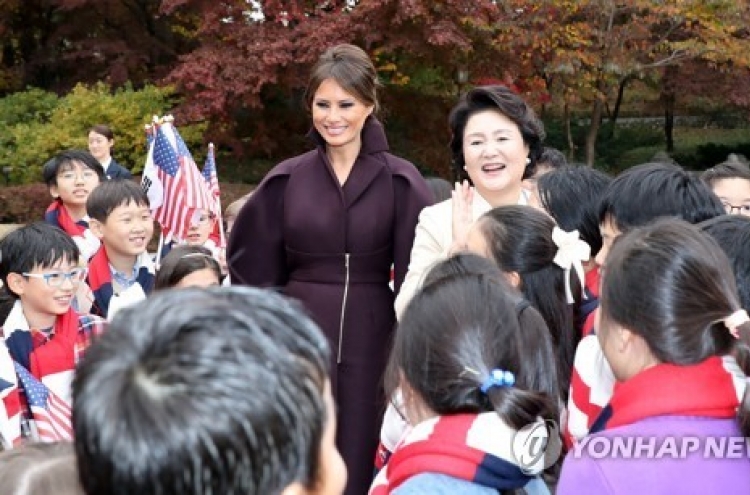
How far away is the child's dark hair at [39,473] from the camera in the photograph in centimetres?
132

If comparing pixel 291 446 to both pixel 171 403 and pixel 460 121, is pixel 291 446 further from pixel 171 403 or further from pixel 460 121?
pixel 460 121

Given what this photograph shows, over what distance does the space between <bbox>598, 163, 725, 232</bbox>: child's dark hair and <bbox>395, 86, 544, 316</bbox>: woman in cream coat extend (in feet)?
1.42

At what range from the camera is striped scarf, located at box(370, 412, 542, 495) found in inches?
65.3

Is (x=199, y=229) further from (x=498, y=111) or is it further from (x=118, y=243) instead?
(x=498, y=111)

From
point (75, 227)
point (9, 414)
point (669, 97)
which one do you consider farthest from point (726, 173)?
point (669, 97)

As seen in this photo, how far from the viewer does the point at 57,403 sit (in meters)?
3.19

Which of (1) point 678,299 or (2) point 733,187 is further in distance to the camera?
(2) point 733,187

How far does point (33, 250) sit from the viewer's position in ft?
11.4

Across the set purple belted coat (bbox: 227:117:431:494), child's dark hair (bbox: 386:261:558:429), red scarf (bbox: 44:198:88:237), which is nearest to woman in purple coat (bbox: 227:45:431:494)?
purple belted coat (bbox: 227:117:431:494)

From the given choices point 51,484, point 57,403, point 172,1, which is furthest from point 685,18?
point 51,484

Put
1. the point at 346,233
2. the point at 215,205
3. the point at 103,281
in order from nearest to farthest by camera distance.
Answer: the point at 346,233, the point at 103,281, the point at 215,205

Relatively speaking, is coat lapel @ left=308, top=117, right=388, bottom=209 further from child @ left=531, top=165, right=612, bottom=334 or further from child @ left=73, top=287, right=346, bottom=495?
child @ left=73, top=287, right=346, bottom=495

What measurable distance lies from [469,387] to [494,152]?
5.04ft

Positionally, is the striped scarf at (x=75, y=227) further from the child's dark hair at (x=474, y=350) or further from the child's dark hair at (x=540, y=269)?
the child's dark hair at (x=474, y=350)
